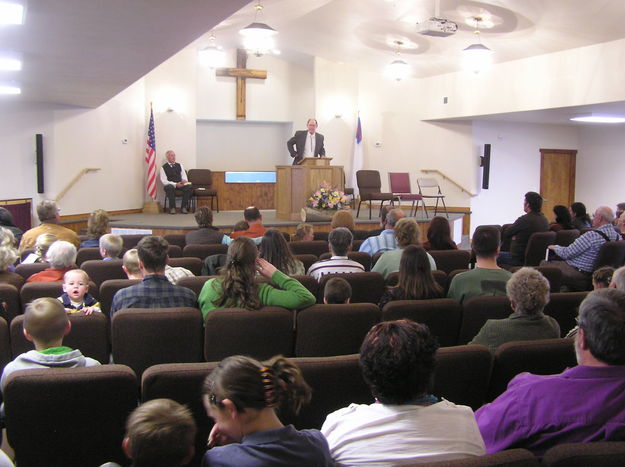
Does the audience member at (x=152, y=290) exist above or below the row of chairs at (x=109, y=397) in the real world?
above

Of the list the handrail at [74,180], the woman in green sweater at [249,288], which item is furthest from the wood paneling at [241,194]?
the woman in green sweater at [249,288]

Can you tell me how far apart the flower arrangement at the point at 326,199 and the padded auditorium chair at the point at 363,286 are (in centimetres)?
571

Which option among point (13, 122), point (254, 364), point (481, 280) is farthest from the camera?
point (13, 122)

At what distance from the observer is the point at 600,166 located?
45.4 ft

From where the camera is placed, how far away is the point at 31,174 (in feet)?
33.5

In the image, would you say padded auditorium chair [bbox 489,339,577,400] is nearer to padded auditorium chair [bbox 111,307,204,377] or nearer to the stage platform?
padded auditorium chair [bbox 111,307,204,377]

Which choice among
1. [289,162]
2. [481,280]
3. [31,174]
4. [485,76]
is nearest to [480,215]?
[485,76]

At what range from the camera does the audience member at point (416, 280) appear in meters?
3.36

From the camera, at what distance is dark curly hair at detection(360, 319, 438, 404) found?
1587 millimetres

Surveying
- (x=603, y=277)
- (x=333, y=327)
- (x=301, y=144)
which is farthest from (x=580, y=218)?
(x=301, y=144)

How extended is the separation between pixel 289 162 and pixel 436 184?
3.80 m

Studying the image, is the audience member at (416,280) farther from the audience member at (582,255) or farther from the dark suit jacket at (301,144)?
the dark suit jacket at (301,144)

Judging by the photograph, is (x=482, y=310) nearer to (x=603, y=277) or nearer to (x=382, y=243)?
(x=603, y=277)

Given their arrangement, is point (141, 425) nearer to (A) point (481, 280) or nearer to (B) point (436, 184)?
(A) point (481, 280)
